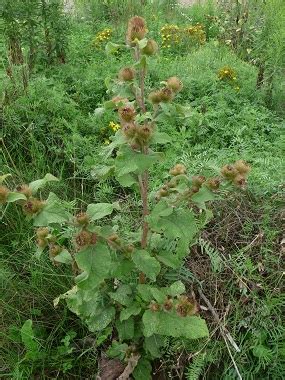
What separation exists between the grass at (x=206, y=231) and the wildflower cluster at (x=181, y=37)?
3.44 ft

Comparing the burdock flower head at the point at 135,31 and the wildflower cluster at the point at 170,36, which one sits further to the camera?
the wildflower cluster at the point at 170,36

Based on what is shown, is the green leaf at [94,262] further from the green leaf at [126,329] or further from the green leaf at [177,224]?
the green leaf at [126,329]

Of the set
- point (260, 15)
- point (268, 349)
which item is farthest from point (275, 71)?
point (268, 349)

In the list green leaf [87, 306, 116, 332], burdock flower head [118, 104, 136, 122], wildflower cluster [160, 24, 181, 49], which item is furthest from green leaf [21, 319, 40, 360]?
wildflower cluster [160, 24, 181, 49]

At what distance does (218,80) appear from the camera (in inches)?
156

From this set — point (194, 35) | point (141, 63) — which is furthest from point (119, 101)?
point (194, 35)

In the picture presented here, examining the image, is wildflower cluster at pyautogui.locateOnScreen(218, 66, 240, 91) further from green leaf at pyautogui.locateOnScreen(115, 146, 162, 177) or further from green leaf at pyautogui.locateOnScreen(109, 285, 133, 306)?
green leaf at pyautogui.locateOnScreen(115, 146, 162, 177)

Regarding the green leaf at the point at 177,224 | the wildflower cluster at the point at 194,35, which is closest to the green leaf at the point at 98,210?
the green leaf at the point at 177,224

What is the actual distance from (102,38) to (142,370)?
146 inches

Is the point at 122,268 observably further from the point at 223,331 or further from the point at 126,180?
the point at 223,331

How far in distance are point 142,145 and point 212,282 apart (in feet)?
2.89

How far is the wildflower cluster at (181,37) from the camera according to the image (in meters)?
5.05

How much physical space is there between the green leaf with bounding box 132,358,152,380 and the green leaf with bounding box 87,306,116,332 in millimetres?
243

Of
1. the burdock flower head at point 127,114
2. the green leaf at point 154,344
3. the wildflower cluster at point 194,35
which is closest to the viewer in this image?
the burdock flower head at point 127,114
